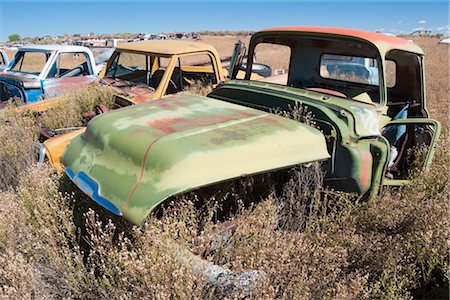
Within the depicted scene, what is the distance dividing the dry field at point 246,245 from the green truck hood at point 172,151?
0.20 m

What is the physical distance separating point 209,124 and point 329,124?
1.01 m

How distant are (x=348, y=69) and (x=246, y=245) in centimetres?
329

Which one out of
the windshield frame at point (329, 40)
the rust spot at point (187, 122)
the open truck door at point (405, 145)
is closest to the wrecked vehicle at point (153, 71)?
the windshield frame at point (329, 40)

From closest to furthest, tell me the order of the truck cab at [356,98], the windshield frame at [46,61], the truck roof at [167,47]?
1. the truck cab at [356,98]
2. the truck roof at [167,47]
3. the windshield frame at [46,61]

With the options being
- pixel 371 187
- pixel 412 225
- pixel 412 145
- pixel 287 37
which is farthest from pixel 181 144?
pixel 412 145

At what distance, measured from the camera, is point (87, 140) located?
3.24 metres

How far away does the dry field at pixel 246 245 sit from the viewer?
2.30m

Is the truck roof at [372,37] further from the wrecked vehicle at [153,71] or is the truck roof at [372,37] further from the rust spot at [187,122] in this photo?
the wrecked vehicle at [153,71]

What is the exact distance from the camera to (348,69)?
16.8 feet

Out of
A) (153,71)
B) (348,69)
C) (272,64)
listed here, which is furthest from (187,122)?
(272,64)

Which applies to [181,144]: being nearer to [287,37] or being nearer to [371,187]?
[371,187]

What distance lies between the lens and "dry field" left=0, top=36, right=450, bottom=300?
230 centimetres

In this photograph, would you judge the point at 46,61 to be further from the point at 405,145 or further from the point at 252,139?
the point at 405,145

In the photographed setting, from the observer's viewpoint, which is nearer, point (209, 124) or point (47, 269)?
point (47, 269)
